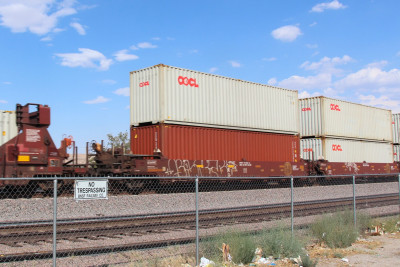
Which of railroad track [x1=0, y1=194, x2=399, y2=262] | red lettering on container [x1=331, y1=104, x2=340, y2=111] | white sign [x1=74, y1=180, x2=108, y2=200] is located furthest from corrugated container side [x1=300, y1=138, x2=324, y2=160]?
white sign [x1=74, y1=180, x2=108, y2=200]

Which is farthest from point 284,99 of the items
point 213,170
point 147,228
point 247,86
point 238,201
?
point 147,228

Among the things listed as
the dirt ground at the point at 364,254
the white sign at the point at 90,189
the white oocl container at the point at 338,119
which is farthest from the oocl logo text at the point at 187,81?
the white sign at the point at 90,189

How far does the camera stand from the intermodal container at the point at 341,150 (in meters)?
26.0

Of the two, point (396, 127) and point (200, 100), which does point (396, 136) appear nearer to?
point (396, 127)

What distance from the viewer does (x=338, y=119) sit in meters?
27.5

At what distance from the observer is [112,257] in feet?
22.5

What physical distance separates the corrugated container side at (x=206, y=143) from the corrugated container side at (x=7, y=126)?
5.34 m

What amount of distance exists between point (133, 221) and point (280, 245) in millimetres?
3985

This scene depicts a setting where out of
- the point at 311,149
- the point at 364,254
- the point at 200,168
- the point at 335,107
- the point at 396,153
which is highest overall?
the point at 335,107

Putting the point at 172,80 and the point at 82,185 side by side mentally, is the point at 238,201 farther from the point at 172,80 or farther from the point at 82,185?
the point at 82,185

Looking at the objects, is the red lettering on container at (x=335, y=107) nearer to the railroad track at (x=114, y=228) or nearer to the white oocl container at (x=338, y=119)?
the white oocl container at (x=338, y=119)

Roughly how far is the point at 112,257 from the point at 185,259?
129 centimetres

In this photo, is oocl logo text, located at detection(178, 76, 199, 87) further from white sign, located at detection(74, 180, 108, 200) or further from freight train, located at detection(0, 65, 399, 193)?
white sign, located at detection(74, 180, 108, 200)

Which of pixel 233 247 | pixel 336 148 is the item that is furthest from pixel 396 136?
pixel 233 247
